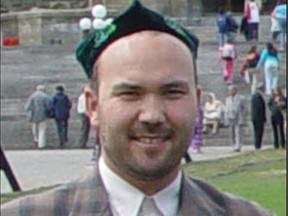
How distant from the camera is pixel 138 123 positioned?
120 inches

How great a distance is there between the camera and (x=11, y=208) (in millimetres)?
3125

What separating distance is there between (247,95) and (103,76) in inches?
1358

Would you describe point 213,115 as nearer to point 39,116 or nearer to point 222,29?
point 39,116

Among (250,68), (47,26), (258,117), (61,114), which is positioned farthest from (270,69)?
(47,26)

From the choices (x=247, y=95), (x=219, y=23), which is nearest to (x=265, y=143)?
(x=247, y=95)

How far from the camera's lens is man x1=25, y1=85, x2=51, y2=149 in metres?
31.7

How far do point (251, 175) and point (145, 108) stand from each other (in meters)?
17.5

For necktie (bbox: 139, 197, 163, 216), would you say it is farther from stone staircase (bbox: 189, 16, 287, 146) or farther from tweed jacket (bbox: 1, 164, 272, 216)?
stone staircase (bbox: 189, 16, 287, 146)

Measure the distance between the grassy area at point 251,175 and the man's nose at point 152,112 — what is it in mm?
11315

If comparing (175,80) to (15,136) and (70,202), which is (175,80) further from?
(15,136)

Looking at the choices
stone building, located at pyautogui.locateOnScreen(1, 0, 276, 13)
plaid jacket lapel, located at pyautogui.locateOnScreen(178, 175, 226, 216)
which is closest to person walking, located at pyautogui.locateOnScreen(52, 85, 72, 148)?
stone building, located at pyautogui.locateOnScreen(1, 0, 276, 13)

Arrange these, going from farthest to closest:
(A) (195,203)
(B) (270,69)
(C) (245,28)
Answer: (C) (245,28), (B) (270,69), (A) (195,203)

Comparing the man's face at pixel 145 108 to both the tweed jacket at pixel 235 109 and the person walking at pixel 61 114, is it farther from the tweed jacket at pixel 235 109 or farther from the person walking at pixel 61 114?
the person walking at pixel 61 114

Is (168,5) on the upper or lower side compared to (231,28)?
upper
